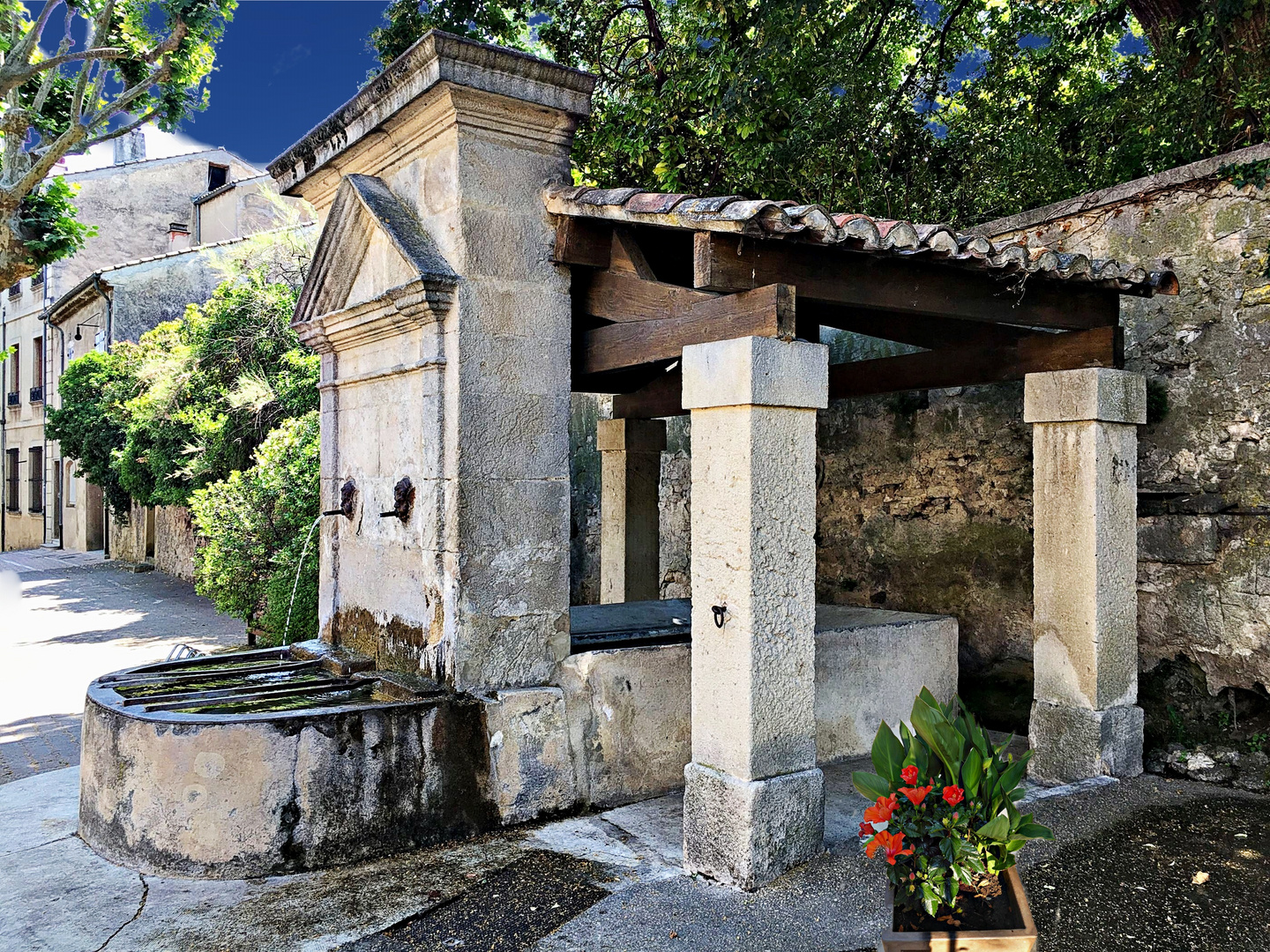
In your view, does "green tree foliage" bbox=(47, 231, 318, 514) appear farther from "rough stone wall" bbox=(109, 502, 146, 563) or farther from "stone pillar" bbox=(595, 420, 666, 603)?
"stone pillar" bbox=(595, 420, 666, 603)

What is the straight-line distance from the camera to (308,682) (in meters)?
4.57

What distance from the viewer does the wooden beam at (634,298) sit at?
159 inches

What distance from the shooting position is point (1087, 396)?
4648 millimetres

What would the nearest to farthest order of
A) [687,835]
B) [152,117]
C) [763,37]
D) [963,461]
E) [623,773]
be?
[687,835] < [623,773] < [963,461] < [763,37] < [152,117]

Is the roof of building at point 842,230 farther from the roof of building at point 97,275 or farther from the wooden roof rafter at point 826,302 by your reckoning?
the roof of building at point 97,275

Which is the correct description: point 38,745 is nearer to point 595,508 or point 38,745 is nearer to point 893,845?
point 595,508

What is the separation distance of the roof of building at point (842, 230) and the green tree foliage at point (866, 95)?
253cm

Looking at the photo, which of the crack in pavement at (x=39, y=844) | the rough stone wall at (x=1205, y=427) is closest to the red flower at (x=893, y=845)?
the rough stone wall at (x=1205, y=427)

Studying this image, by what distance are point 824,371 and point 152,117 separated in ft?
23.8

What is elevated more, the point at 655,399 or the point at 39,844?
the point at 655,399

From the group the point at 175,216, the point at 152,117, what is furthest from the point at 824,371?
the point at 175,216

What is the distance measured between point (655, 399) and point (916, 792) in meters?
4.61

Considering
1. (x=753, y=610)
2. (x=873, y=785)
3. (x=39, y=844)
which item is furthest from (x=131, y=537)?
(x=873, y=785)

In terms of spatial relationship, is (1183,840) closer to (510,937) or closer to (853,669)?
(853,669)
